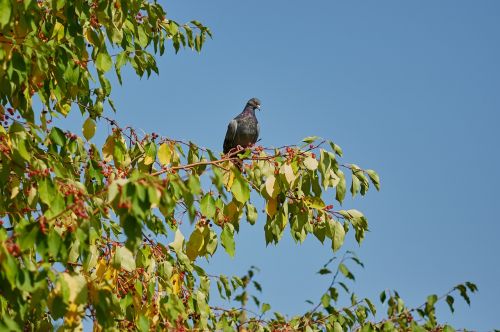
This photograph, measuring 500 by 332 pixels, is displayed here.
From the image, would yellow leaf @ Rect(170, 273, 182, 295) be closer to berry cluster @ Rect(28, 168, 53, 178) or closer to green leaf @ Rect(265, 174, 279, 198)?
green leaf @ Rect(265, 174, 279, 198)

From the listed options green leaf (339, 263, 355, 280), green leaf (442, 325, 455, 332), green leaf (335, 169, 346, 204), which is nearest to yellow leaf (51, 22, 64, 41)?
green leaf (335, 169, 346, 204)

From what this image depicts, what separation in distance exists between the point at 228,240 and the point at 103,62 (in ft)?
4.08

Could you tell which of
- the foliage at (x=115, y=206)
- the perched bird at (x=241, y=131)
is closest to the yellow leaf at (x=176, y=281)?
the foliage at (x=115, y=206)

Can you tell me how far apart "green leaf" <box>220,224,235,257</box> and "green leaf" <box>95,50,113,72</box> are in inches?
44.3

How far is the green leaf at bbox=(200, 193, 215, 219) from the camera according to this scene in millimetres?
4168

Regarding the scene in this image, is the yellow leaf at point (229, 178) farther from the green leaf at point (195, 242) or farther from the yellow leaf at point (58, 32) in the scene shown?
the yellow leaf at point (58, 32)

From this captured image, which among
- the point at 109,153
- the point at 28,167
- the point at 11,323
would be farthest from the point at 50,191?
the point at 109,153

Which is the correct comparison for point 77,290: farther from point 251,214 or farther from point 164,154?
point 251,214

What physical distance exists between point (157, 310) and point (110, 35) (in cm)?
159

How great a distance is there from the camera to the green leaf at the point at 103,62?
4.71 meters

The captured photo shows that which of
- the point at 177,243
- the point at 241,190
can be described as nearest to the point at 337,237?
the point at 241,190

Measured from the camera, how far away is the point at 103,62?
4.74 m

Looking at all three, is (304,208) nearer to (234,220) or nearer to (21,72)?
→ (234,220)

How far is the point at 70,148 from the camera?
4664mm
